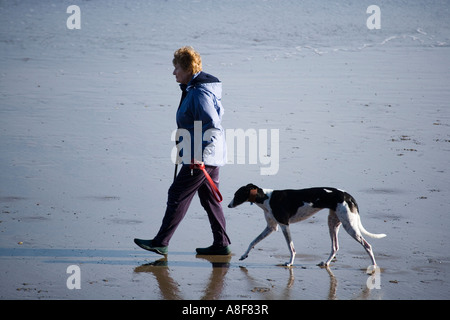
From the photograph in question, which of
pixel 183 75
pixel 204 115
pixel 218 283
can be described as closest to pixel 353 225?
pixel 218 283

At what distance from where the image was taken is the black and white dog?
253 inches

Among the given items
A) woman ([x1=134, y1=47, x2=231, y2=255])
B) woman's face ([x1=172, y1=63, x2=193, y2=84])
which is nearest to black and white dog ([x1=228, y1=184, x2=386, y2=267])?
woman ([x1=134, y1=47, x2=231, y2=255])

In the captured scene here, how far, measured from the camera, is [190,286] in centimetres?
604

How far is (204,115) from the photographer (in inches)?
253

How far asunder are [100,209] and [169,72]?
29.4 ft

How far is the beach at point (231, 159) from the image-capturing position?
6277 mm

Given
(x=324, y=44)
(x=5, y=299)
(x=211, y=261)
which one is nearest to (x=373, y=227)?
(x=211, y=261)

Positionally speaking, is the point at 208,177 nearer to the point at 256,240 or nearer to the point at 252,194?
the point at 252,194

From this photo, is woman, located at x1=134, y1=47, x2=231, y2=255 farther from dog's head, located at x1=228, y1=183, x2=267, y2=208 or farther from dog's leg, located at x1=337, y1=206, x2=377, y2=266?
dog's leg, located at x1=337, y1=206, x2=377, y2=266

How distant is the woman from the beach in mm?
373

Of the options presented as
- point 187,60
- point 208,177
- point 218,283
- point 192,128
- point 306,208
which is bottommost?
point 218,283

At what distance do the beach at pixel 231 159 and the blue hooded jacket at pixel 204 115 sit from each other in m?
1.04

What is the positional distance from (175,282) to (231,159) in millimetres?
4093
